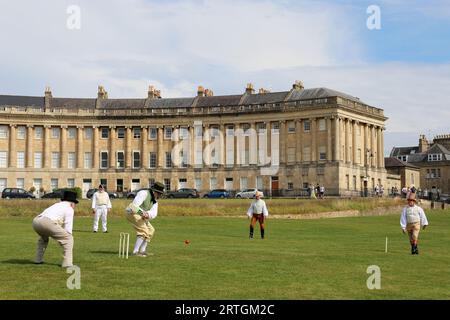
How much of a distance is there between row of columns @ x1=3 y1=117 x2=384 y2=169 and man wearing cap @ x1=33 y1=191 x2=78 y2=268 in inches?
2964

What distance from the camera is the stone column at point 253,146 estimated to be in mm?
95375

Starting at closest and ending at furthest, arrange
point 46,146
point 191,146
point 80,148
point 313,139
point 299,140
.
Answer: point 313,139, point 299,140, point 46,146, point 191,146, point 80,148

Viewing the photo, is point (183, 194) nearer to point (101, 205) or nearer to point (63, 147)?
point (63, 147)

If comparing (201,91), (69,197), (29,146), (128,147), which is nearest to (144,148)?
(128,147)

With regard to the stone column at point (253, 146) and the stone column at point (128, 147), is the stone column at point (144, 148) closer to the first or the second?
the stone column at point (128, 147)

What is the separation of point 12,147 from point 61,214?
8480 centimetres

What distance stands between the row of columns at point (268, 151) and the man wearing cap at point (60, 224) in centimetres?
7529

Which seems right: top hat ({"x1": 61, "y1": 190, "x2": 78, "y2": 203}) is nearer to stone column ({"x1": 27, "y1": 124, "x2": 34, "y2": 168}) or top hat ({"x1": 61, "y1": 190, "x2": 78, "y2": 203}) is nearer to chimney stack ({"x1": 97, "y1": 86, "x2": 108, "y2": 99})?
stone column ({"x1": 27, "y1": 124, "x2": 34, "y2": 168})

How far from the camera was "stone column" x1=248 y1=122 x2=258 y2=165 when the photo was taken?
3755 inches

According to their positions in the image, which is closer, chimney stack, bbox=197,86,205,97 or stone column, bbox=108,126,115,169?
stone column, bbox=108,126,115,169

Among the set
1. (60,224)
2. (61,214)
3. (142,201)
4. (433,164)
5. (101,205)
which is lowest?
(60,224)

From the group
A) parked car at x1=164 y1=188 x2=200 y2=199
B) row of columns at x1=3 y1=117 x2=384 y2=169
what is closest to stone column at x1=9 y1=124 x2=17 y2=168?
row of columns at x1=3 y1=117 x2=384 y2=169

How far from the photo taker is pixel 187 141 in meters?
98.9
